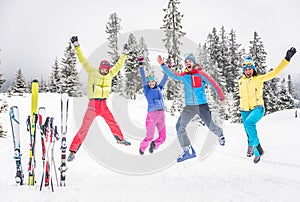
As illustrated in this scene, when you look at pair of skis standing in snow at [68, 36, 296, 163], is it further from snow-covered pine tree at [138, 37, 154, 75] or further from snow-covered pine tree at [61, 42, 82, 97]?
snow-covered pine tree at [61, 42, 82, 97]

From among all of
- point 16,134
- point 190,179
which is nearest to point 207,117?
point 190,179

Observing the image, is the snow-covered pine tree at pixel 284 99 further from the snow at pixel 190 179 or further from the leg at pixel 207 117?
the leg at pixel 207 117

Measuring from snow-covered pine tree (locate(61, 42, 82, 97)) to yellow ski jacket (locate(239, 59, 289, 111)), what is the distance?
1261 inches

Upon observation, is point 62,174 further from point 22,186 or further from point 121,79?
point 121,79

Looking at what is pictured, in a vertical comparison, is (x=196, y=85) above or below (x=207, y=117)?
above

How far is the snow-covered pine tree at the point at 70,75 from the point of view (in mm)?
37062

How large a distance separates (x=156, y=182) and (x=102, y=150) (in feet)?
12.8

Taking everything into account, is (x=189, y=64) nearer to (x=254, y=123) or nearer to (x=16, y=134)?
(x=254, y=123)

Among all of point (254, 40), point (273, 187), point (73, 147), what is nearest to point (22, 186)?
point (73, 147)

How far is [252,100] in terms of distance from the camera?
6957 millimetres

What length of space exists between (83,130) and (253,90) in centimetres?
472

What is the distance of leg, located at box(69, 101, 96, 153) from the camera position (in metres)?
7.27

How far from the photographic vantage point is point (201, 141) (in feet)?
39.7

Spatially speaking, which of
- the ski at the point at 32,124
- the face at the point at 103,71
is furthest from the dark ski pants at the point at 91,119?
the ski at the point at 32,124
